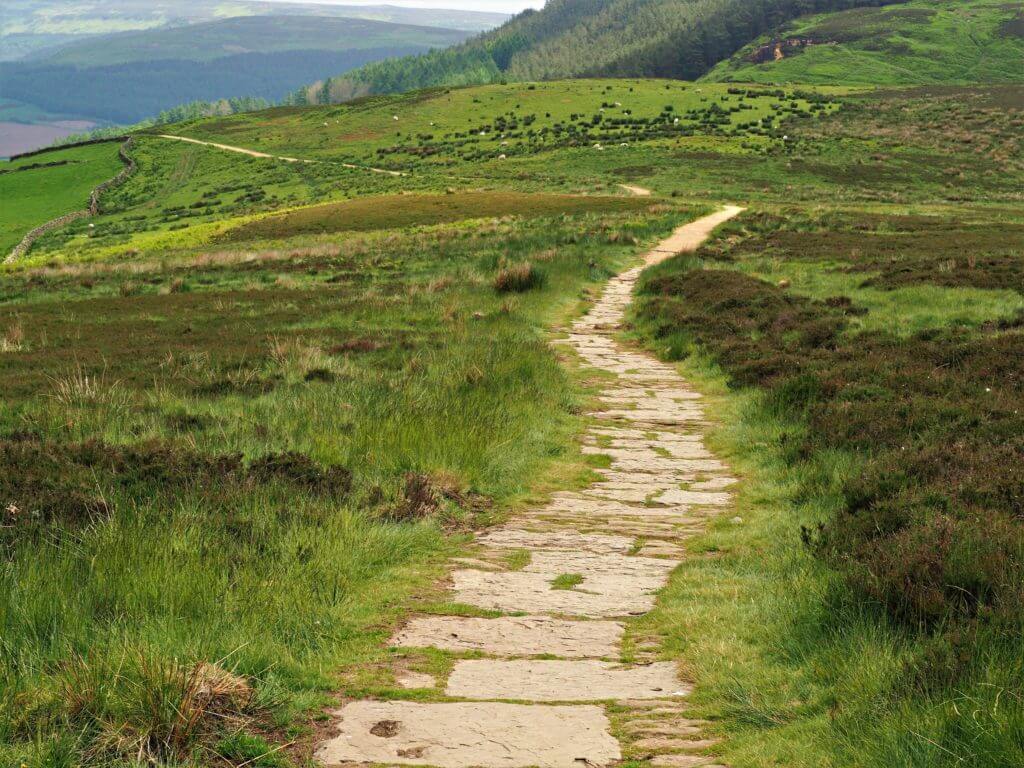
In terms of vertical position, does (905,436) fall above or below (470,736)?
below

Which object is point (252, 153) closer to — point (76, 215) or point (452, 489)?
point (76, 215)

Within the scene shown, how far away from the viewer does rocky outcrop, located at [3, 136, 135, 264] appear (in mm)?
70956

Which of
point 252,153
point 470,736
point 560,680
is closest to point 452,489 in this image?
point 560,680

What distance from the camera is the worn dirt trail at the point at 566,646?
436 centimetres

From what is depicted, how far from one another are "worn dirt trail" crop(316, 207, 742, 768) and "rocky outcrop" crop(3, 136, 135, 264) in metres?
61.9

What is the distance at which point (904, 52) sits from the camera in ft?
569

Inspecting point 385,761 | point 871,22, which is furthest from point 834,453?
point 871,22

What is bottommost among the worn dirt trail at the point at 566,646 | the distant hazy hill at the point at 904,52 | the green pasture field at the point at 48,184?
the worn dirt trail at the point at 566,646

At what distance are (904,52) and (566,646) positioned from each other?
635 feet

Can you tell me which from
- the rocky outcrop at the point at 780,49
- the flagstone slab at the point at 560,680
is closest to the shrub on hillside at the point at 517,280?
the flagstone slab at the point at 560,680

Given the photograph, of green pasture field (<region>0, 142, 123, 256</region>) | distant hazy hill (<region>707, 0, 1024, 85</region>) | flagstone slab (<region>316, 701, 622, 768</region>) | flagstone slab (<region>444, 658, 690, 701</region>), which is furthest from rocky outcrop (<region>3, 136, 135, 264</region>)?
distant hazy hill (<region>707, 0, 1024, 85</region>)

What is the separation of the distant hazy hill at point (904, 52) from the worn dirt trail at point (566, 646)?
166687 millimetres

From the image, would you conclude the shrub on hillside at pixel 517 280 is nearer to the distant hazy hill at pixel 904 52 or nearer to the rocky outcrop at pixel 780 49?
the distant hazy hill at pixel 904 52

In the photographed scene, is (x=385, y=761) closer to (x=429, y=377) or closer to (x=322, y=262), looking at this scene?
(x=429, y=377)
